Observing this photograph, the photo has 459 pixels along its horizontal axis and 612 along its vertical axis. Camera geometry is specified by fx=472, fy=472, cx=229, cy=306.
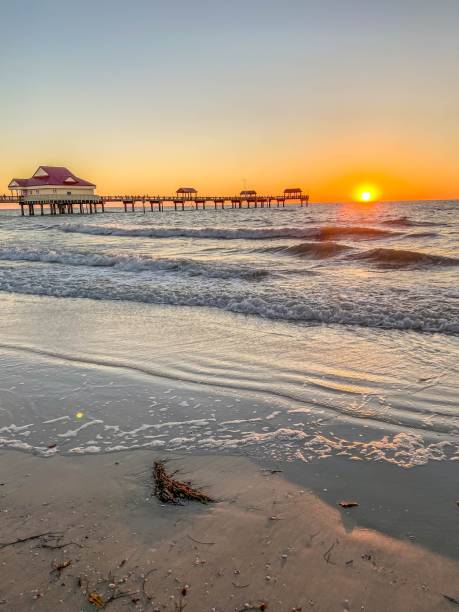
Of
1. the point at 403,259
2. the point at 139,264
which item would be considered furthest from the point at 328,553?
the point at 403,259

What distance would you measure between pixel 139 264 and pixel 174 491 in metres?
12.6

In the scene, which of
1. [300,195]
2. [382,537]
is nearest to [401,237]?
[382,537]

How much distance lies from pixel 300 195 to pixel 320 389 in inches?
4606

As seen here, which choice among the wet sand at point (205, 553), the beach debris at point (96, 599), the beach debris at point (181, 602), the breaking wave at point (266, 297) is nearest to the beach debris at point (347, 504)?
the wet sand at point (205, 553)

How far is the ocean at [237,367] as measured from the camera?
3.40 m

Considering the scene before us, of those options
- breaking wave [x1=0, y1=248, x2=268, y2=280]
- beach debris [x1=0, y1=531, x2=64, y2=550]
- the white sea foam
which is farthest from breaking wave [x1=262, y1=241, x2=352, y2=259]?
beach debris [x1=0, y1=531, x2=64, y2=550]

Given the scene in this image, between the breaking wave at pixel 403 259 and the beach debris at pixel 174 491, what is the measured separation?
1345 cm

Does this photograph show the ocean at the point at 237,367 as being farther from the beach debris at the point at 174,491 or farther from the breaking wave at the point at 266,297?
the beach debris at the point at 174,491

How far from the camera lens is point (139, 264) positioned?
48.6 ft

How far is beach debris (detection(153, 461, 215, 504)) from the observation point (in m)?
2.61

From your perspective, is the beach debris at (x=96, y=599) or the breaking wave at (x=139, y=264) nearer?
the beach debris at (x=96, y=599)

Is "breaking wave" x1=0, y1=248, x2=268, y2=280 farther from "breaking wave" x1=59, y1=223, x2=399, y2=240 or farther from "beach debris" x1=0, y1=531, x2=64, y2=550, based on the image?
"breaking wave" x1=59, y1=223, x2=399, y2=240

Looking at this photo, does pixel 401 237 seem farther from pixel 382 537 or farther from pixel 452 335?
pixel 382 537

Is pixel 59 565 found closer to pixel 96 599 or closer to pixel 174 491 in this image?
pixel 96 599
